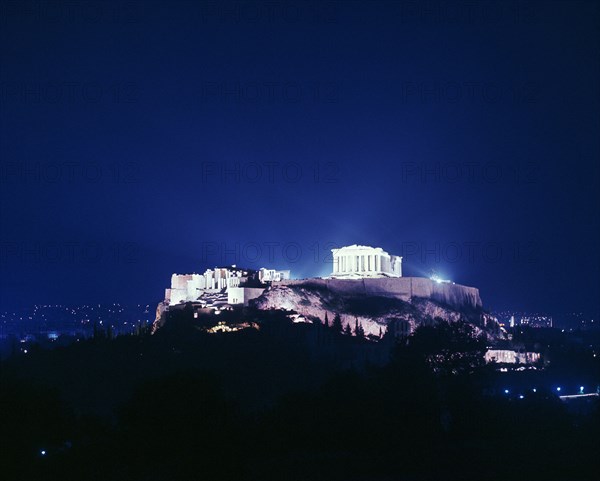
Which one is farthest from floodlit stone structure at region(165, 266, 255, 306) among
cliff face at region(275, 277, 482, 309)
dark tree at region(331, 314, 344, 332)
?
dark tree at region(331, 314, 344, 332)

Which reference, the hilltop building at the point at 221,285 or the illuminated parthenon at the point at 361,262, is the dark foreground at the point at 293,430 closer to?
the hilltop building at the point at 221,285

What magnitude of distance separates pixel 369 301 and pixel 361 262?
12.1 m

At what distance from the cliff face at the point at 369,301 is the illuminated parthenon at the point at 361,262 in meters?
6.96

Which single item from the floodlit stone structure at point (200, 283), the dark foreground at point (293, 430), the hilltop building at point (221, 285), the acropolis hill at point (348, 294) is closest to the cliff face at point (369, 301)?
the acropolis hill at point (348, 294)

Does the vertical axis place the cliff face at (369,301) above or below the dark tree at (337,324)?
above

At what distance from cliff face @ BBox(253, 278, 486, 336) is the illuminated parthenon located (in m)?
6.96

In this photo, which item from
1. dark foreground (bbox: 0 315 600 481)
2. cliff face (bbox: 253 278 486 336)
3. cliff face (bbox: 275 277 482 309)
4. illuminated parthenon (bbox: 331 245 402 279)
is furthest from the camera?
illuminated parthenon (bbox: 331 245 402 279)

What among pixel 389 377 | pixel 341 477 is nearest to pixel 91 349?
pixel 389 377

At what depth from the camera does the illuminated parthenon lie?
4013 inches

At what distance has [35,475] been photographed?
84.7ft

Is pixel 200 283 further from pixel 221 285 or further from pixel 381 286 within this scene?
pixel 381 286

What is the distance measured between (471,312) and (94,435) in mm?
78835

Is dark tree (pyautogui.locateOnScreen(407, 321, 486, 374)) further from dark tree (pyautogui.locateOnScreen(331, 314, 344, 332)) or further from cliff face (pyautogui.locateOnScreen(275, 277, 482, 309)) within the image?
cliff face (pyautogui.locateOnScreen(275, 277, 482, 309))

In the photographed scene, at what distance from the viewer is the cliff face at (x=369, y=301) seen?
84.8 meters
